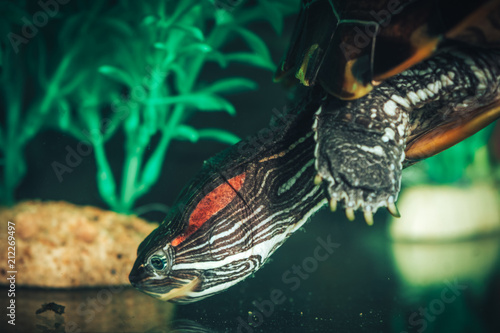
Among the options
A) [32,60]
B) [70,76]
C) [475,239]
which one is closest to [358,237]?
[475,239]

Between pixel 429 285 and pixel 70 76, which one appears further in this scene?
pixel 70 76

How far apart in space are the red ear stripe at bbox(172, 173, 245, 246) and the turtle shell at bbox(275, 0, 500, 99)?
0.50 metres

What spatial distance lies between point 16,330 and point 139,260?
428 millimetres

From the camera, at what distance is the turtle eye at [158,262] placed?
1173 mm

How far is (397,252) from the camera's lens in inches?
89.5

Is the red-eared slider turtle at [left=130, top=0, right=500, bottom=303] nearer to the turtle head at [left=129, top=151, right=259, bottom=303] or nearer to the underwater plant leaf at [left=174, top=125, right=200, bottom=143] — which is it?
the turtle head at [left=129, top=151, right=259, bottom=303]

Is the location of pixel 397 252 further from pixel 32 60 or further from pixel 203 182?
pixel 32 60

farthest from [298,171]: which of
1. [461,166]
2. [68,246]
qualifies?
[461,166]

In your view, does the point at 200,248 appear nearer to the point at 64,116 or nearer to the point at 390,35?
the point at 390,35

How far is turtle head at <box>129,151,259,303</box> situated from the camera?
3.89 feet

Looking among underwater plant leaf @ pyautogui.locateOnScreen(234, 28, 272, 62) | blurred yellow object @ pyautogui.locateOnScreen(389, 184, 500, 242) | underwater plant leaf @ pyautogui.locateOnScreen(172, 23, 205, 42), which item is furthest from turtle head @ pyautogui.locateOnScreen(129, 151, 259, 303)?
blurred yellow object @ pyautogui.locateOnScreen(389, 184, 500, 242)

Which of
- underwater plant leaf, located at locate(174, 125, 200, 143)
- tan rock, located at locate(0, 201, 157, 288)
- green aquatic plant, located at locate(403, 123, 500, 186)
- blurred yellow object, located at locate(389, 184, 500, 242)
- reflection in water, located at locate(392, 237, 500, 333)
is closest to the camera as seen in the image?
reflection in water, located at locate(392, 237, 500, 333)

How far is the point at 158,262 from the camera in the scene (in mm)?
1175

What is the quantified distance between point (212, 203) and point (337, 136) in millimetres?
545
